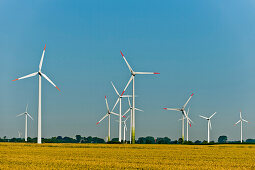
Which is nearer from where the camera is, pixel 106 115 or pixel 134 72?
pixel 134 72

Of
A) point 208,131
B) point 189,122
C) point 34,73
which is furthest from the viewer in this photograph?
point 208,131

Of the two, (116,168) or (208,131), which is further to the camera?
(208,131)

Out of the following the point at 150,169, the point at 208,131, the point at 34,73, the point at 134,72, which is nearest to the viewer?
the point at 150,169

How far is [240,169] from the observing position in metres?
32.4

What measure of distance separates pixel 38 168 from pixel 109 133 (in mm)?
108472

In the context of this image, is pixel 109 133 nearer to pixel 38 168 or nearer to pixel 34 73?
pixel 34 73

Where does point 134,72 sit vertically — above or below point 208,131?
above

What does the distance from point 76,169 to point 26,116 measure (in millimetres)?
119705

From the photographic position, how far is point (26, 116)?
146 meters

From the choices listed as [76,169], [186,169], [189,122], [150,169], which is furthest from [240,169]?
[189,122]

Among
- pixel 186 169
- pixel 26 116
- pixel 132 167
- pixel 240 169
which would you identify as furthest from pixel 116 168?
pixel 26 116

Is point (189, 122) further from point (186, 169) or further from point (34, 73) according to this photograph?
point (186, 169)

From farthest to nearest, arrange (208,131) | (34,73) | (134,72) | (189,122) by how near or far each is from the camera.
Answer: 1. (208,131)
2. (189,122)
3. (134,72)
4. (34,73)

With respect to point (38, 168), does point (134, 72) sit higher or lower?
higher
